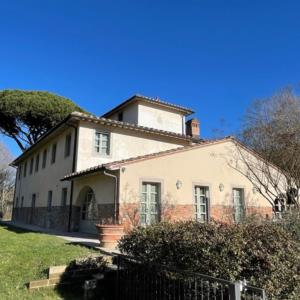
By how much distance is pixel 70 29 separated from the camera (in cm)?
1549

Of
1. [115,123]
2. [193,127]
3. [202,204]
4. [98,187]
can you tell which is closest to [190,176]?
[202,204]

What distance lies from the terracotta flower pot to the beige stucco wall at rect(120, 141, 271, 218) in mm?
2303

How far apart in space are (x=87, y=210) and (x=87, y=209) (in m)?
0.06

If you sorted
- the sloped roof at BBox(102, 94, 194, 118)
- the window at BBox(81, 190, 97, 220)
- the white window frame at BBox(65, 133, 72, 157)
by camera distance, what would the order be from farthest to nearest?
→ the sloped roof at BBox(102, 94, 194, 118) < the white window frame at BBox(65, 133, 72, 157) < the window at BBox(81, 190, 97, 220)

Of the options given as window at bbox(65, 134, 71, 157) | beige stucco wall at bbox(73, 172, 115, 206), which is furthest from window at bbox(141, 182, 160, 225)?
window at bbox(65, 134, 71, 157)

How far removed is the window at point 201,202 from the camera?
1577 centimetres

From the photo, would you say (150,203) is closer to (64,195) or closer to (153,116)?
(64,195)

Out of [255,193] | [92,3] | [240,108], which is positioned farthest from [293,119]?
[92,3]

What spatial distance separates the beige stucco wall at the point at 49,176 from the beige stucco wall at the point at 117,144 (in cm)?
99

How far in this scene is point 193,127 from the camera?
25062 mm

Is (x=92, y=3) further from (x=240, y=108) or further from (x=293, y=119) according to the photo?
(x=293, y=119)

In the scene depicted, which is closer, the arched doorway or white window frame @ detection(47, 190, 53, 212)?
the arched doorway

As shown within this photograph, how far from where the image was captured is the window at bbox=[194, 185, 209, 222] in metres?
15.8

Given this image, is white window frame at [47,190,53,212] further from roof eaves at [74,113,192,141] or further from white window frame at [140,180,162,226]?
white window frame at [140,180,162,226]
